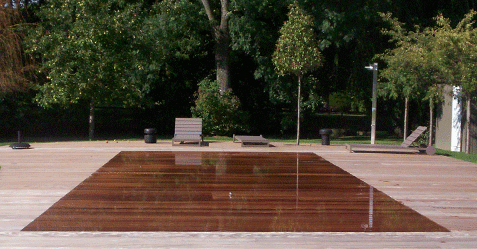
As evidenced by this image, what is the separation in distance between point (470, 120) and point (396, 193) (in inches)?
346

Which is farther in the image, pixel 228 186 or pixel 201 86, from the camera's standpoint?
pixel 201 86

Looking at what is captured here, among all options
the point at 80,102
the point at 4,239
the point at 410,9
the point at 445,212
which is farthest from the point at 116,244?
the point at 410,9

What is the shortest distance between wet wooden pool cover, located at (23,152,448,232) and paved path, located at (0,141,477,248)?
9.8 inches

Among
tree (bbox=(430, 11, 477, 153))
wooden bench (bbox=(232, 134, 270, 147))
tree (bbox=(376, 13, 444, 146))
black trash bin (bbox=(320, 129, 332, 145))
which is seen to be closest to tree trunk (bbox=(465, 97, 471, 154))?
tree (bbox=(430, 11, 477, 153))

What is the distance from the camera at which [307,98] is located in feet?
80.2

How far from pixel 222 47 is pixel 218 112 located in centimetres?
330

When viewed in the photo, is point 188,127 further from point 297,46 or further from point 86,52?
point 86,52

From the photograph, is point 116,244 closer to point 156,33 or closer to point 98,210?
point 98,210

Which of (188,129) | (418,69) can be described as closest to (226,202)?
(188,129)

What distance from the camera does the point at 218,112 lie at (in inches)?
880

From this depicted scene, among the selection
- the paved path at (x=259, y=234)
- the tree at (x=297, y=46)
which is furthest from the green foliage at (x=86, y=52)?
the tree at (x=297, y=46)

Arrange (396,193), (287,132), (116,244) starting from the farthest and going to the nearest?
(287,132)
(396,193)
(116,244)

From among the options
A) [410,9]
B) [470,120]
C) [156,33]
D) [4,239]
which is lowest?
[4,239]

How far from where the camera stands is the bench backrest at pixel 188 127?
668 inches
